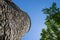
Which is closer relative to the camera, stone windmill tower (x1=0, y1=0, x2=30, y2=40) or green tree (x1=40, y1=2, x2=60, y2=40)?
stone windmill tower (x1=0, y1=0, x2=30, y2=40)

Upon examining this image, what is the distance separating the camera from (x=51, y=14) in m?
6.18

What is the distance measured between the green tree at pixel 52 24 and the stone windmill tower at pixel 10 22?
4.02 meters

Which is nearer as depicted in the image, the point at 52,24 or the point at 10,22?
the point at 10,22

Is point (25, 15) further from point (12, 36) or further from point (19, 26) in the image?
point (12, 36)

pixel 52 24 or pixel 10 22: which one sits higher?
pixel 52 24

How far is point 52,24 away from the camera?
600 centimetres

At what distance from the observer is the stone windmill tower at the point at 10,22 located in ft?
4.78

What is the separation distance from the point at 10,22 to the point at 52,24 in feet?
15.1

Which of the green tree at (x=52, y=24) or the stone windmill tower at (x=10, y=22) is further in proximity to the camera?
the green tree at (x=52, y=24)

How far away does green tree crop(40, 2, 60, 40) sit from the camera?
225 inches

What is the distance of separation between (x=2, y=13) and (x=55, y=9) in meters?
4.95

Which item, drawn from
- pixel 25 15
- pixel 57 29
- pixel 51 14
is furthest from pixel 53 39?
pixel 25 15

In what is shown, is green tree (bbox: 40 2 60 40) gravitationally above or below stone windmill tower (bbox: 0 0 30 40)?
above

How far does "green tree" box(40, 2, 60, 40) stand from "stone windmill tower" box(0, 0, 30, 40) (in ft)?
13.2
